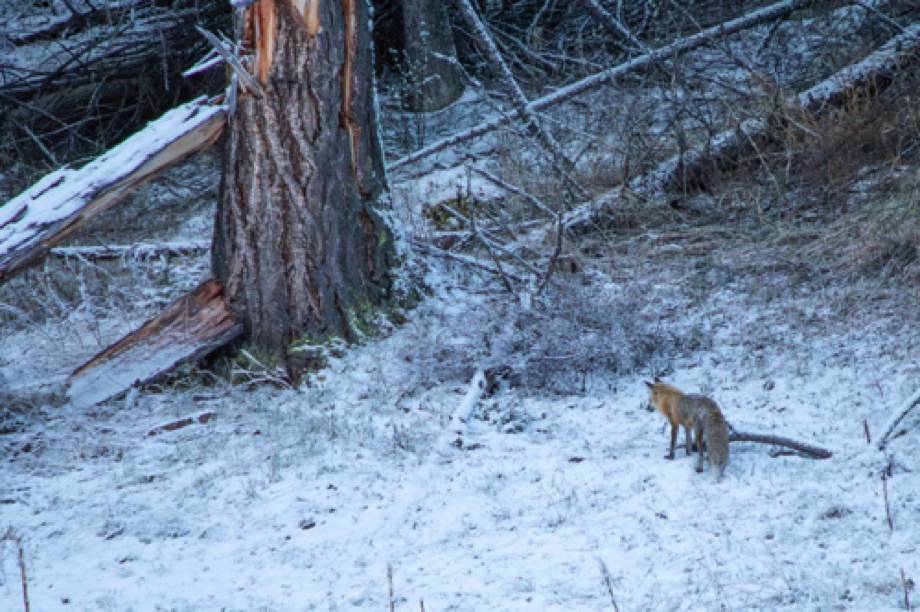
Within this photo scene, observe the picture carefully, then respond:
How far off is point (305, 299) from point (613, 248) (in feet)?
7.82

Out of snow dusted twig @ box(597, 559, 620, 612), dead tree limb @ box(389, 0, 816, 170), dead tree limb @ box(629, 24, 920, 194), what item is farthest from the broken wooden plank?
snow dusted twig @ box(597, 559, 620, 612)

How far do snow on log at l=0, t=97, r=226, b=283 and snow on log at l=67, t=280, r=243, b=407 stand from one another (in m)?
0.74

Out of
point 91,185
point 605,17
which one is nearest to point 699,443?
point 91,185

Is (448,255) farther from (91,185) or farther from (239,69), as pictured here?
(91,185)

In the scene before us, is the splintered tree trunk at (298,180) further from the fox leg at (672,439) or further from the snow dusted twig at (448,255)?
the fox leg at (672,439)

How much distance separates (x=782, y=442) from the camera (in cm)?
377

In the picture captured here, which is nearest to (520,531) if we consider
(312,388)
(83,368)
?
(312,388)

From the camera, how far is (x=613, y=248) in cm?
660

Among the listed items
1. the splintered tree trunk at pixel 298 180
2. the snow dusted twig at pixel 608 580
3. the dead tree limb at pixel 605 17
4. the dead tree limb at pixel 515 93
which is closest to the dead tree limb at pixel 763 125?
the dead tree limb at pixel 515 93

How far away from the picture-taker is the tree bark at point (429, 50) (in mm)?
10109

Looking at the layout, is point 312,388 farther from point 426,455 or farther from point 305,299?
point 426,455

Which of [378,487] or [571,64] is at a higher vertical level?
[571,64]

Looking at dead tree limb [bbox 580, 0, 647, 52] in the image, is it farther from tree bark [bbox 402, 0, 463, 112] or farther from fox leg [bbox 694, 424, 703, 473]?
fox leg [bbox 694, 424, 703, 473]

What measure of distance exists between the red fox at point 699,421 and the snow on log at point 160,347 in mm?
2794
